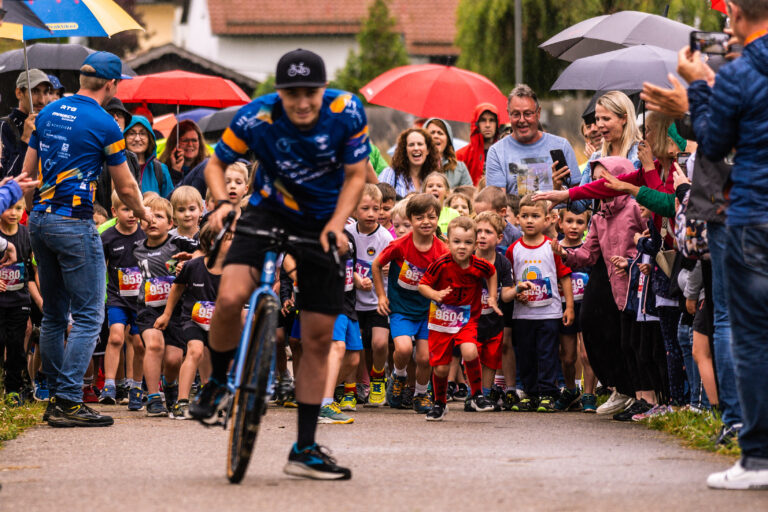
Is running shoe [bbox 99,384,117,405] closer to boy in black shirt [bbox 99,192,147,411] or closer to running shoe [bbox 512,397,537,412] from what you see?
boy in black shirt [bbox 99,192,147,411]

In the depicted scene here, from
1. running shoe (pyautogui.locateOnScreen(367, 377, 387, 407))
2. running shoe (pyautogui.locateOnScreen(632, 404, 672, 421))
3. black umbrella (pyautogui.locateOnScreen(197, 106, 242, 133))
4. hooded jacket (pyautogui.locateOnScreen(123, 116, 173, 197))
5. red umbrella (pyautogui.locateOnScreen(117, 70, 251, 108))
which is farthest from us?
black umbrella (pyautogui.locateOnScreen(197, 106, 242, 133))

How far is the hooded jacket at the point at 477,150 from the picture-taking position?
1498cm

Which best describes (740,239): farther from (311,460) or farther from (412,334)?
(412,334)

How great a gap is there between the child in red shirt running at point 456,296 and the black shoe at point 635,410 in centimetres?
129

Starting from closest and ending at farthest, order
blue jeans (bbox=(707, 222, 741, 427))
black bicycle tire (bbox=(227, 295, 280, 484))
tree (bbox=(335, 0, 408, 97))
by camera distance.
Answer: black bicycle tire (bbox=(227, 295, 280, 484)) → blue jeans (bbox=(707, 222, 741, 427)) → tree (bbox=(335, 0, 408, 97))

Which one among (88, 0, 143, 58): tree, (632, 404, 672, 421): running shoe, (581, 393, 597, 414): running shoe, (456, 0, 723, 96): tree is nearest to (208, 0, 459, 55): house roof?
(88, 0, 143, 58): tree

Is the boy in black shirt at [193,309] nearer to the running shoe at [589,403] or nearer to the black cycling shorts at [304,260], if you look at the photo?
the running shoe at [589,403]

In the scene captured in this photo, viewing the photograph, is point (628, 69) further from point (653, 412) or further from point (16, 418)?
point (16, 418)

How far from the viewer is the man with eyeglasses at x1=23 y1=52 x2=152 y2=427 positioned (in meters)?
9.91

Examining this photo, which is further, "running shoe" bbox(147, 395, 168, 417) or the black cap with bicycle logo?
"running shoe" bbox(147, 395, 168, 417)

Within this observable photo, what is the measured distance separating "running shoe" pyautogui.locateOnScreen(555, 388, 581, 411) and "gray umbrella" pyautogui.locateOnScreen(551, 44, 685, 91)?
2606mm

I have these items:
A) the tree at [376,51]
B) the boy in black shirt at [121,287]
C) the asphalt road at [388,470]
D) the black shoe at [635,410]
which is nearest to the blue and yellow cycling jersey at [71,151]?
the asphalt road at [388,470]

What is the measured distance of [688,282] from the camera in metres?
9.10

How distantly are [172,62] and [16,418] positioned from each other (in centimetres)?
4374
